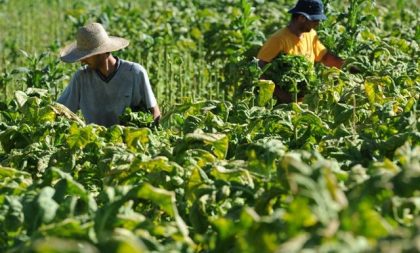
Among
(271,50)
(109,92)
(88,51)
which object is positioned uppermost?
(88,51)

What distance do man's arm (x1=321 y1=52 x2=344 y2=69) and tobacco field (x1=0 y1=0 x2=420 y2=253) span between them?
0.74 ft

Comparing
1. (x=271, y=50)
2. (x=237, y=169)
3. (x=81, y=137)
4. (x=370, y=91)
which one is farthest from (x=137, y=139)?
(x=271, y=50)

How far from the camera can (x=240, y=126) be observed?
15.3 ft

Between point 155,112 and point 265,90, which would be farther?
point 155,112

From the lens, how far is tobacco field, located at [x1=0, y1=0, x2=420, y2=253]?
2652mm

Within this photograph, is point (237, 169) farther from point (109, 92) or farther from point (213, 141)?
point (109, 92)

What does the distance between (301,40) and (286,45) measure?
209mm

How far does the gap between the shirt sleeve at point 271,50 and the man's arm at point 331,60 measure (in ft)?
1.82

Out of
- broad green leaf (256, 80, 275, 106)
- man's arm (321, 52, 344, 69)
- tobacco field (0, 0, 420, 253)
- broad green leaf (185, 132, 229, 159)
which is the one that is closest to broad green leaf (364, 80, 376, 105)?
tobacco field (0, 0, 420, 253)

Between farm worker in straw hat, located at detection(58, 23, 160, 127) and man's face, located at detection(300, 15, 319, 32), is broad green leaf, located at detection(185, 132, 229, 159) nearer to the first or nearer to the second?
farm worker in straw hat, located at detection(58, 23, 160, 127)

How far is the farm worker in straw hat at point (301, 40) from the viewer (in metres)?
6.62

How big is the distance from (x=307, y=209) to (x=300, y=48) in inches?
167

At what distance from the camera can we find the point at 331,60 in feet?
23.0

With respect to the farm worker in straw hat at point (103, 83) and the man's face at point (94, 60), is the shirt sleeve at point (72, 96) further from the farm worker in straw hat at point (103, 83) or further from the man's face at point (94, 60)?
the man's face at point (94, 60)
